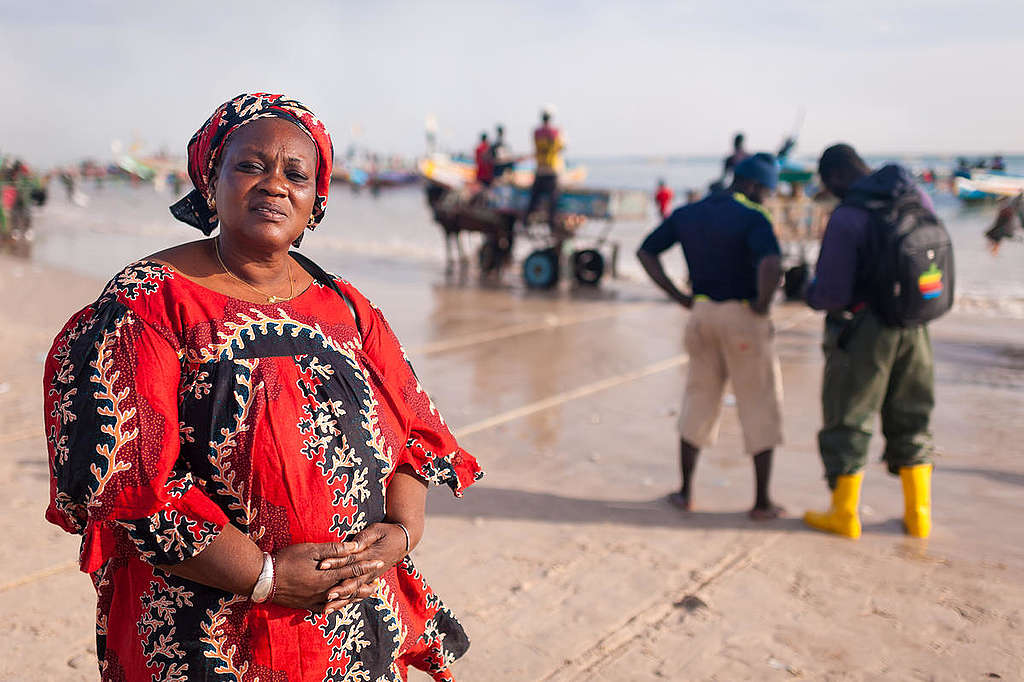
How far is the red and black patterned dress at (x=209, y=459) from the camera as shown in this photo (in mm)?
1501

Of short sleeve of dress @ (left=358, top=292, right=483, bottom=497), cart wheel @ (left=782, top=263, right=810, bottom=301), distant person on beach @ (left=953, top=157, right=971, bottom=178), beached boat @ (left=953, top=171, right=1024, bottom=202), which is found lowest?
cart wheel @ (left=782, top=263, right=810, bottom=301)

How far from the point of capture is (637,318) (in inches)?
453

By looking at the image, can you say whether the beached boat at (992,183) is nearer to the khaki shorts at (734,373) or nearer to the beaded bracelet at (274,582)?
the khaki shorts at (734,373)

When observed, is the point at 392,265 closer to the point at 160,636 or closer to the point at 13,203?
the point at 13,203

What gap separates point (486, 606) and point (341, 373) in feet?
7.09

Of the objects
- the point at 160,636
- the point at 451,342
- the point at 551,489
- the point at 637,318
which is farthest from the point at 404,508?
the point at 637,318

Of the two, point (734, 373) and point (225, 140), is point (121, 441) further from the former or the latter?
point (734, 373)

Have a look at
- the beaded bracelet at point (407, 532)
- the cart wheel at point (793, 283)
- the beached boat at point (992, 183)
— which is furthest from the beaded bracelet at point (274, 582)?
the cart wheel at point (793, 283)

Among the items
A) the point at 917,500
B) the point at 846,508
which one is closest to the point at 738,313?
the point at 846,508

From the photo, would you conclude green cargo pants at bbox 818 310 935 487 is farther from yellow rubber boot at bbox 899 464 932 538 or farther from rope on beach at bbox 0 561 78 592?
rope on beach at bbox 0 561 78 592

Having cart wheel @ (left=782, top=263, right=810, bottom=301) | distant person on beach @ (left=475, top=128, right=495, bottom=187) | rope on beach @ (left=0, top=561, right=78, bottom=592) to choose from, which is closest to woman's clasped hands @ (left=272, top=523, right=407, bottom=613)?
rope on beach @ (left=0, top=561, right=78, bottom=592)

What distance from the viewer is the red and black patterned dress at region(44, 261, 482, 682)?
4.92 ft

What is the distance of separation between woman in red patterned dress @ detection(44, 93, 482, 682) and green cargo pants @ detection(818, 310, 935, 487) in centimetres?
312

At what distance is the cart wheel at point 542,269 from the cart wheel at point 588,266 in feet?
1.40
